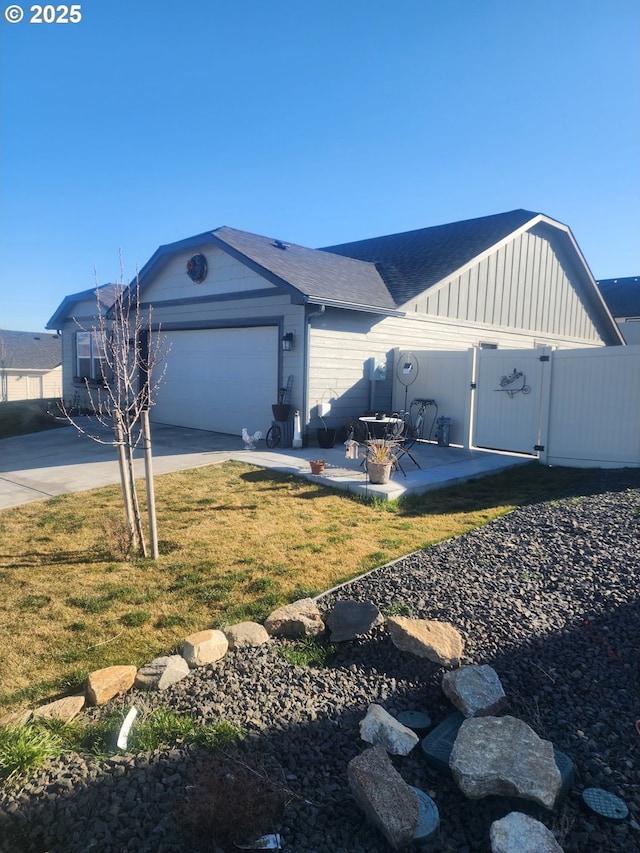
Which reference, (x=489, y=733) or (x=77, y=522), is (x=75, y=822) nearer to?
(x=489, y=733)

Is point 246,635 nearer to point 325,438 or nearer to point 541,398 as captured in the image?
point 325,438

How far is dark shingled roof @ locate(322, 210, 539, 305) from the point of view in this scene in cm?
1253

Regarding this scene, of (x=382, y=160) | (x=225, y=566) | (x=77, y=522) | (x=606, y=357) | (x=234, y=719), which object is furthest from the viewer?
(x=382, y=160)

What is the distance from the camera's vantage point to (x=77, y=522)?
5801mm

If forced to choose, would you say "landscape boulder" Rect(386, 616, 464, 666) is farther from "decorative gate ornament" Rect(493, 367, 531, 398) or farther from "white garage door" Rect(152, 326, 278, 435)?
"white garage door" Rect(152, 326, 278, 435)

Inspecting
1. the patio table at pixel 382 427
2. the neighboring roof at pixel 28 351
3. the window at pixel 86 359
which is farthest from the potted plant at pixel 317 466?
the neighboring roof at pixel 28 351

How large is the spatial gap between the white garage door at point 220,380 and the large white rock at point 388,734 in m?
8.72

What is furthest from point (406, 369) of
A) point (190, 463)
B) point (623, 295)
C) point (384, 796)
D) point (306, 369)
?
point (623, 295)

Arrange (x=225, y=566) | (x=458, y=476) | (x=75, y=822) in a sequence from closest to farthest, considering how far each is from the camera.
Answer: (x=75, y=822) → (x=225, y=566) → (x=458, y=476)

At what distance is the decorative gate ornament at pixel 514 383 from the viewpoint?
9.70 metres

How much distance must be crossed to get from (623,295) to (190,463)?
28.1m

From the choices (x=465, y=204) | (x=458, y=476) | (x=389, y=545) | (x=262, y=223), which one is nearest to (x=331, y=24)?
(x=458, y=476)

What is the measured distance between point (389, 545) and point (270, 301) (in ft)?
22.4

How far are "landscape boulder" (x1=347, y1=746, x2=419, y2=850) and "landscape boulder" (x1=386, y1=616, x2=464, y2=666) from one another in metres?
0.87
